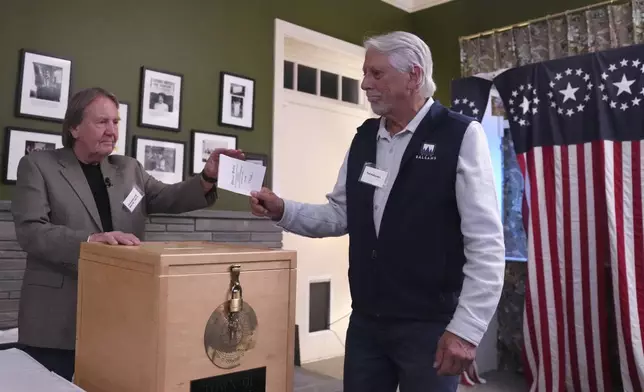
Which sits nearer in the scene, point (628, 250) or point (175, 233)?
point (628, 250)

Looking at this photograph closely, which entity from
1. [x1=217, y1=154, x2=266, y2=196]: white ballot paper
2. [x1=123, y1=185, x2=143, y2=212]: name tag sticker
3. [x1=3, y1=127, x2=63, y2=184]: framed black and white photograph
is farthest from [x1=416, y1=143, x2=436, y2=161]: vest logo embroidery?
[x1=3, y1=127, x2=63, y2=184]: framed black and white photograph

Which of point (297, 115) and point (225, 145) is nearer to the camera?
point (225, 145)

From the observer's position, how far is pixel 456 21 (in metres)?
4.18

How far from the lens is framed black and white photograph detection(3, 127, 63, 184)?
2.54 metres

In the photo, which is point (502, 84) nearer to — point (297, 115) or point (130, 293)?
point (297, 115)

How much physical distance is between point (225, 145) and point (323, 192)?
925 mm

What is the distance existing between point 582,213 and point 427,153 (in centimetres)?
214

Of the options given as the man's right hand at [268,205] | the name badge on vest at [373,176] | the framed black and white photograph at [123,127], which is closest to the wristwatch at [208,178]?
the man's right hand at [268,205]

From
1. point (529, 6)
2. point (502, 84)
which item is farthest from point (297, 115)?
point (529, 6)

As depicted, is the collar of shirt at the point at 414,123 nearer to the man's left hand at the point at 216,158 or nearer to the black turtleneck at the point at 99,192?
the man's left hand at the point at 216,158

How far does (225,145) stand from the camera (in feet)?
11.0

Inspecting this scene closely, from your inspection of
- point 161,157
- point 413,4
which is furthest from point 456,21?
point 161,157

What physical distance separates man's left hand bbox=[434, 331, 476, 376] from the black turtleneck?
95cm

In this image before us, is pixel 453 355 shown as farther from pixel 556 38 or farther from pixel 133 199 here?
pixel 556 38
